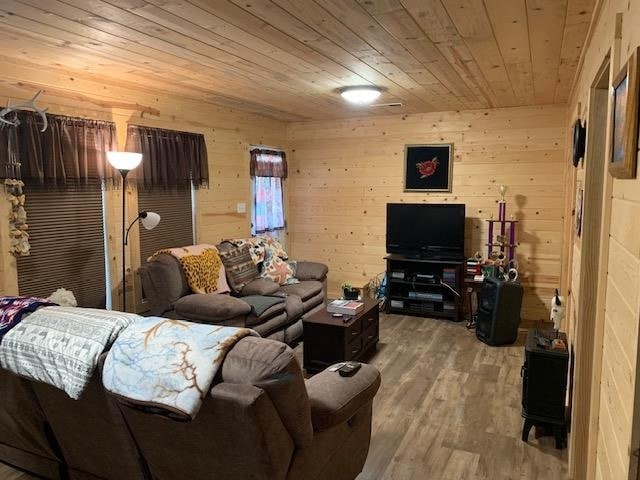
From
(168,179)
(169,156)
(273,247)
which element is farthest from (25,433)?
(273,247)

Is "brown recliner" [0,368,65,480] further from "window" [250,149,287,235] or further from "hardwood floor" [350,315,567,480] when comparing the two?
"window" [250,149,287,235]

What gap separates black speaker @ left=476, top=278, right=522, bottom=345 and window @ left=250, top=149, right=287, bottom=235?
281 centimetres

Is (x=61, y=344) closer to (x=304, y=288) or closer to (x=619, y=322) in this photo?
(x=619, y=322)

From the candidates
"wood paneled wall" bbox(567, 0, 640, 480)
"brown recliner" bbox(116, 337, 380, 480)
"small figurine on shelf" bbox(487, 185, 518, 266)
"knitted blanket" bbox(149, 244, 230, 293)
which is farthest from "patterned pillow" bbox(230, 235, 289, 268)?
"wood paneled wall" bbox(567, 0, 640, 480)

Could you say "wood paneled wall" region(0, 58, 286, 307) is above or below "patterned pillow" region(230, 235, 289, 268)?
above

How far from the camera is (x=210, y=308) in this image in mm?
3771

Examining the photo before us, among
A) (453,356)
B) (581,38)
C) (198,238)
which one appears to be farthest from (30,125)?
(453,356)

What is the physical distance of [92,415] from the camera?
6.41 ft

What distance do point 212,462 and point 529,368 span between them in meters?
1.95

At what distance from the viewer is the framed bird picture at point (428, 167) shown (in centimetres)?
563

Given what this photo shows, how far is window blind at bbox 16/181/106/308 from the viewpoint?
135 inches

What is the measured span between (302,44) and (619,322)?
7.08ft

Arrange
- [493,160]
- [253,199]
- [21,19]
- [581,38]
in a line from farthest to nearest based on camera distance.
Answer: [253,199] → [493,160] → [581,38] → [21,19]

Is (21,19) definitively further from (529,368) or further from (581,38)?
(529,368)
